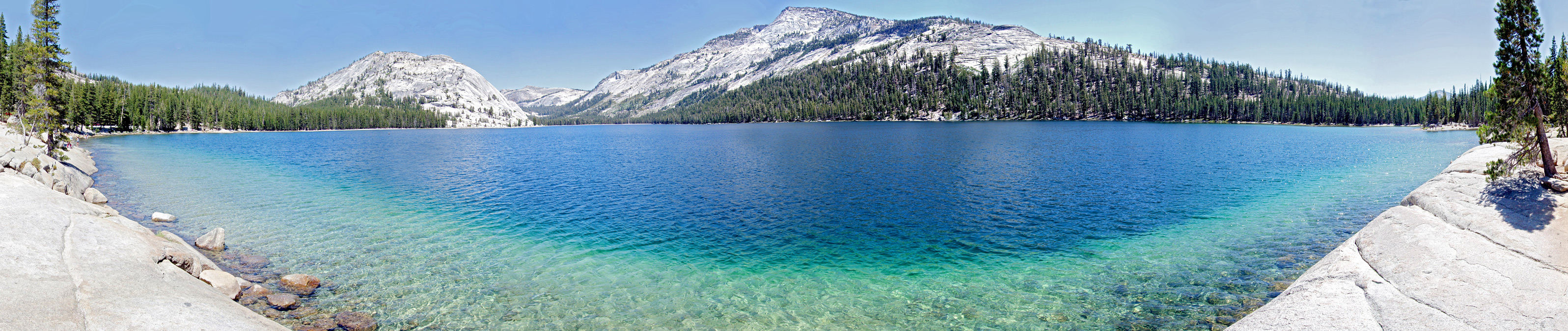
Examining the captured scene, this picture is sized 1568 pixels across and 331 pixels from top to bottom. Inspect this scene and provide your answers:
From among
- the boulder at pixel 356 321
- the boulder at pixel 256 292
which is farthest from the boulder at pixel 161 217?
the boulder at pixel 356 321

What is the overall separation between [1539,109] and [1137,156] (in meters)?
49.2

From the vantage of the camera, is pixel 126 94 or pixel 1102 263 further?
pixel 126 94

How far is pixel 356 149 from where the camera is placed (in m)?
96.4

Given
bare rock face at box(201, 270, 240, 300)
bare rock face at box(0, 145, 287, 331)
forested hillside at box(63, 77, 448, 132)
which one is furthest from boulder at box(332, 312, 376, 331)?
forested hillside at box(63, 77, 448, 132)

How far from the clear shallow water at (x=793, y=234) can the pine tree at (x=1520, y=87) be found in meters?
6.01

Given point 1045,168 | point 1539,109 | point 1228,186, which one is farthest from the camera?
point 1045,168

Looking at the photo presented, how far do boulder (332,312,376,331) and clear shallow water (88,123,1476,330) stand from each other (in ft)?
1.12

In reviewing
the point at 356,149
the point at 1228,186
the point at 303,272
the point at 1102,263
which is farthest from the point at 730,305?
the point at 356,149

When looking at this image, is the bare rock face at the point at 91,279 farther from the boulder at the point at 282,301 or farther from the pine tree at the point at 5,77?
the pine tree at the point at 5,77

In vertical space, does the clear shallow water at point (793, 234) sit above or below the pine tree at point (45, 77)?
below

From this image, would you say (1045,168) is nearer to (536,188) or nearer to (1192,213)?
(1192,213)

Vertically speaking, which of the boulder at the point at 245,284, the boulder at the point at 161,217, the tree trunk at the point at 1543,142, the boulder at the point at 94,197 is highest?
the tree trunk at the point at 1543,142

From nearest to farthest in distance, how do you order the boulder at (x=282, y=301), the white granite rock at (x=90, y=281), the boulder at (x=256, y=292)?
the white granite rock at (x=90, y=281), the boulder at (x=282, y=301), the boulder at (x=256, y=292)

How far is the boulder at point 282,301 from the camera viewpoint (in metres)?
16.2
